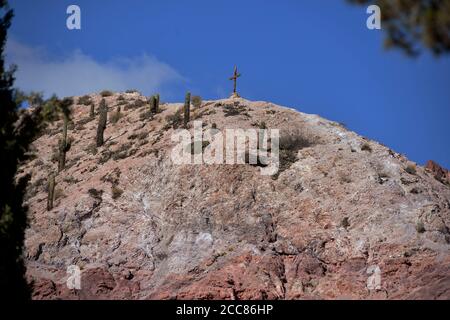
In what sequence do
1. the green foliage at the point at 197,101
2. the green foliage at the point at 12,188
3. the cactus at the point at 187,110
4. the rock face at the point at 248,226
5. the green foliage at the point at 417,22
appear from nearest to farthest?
the green foliage at the point at 417,22 < the green foliage at the point at 12,188 < the rock face at the point at 248,226 < the cactus at the point at 187,110 < the green foliage at the point at 197,101

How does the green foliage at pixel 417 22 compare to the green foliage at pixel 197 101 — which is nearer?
the green foliage at pixel 417 22

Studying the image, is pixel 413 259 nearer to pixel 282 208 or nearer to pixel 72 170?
pixel 282 208

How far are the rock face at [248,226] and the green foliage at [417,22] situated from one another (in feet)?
47.0

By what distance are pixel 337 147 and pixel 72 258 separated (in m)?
17.3

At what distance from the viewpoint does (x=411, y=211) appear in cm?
3256

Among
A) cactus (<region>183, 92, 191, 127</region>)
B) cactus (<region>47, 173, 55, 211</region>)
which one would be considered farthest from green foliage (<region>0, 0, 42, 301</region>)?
cactus (<region>183, 92, 191, 127</region>)

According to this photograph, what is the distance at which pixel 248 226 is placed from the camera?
32875 mm

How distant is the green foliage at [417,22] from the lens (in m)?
12.0

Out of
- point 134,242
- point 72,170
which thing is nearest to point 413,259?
point 134,242

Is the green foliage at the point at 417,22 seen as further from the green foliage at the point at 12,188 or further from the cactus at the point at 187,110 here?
the cactus at the point at 187,110

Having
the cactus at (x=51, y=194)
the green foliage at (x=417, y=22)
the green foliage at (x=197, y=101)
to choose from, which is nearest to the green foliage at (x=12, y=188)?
the green foliage at (x=417, y=22)

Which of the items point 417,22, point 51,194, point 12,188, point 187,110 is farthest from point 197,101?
point 417,22

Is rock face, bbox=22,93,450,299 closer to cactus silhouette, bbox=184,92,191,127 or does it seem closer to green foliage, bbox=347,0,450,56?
cactus silhouette, bbox=184,92,191,127

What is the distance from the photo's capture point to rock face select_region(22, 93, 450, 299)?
29.2 metres
